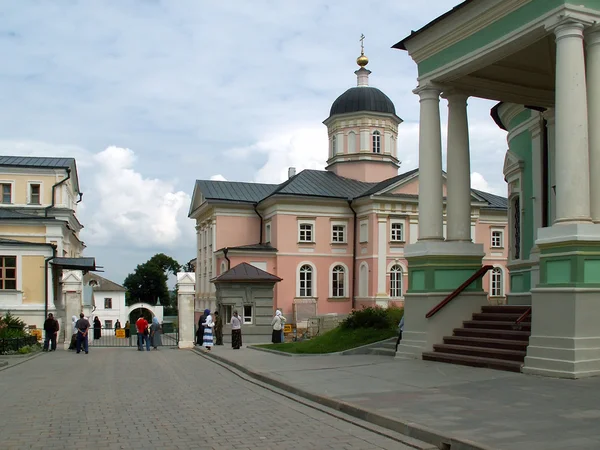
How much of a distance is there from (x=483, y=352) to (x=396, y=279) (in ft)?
112

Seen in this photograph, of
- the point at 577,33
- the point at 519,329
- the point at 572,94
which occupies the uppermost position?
the point at 577,33

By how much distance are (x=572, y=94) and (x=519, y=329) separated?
15.8ft

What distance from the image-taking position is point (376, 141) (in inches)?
2132

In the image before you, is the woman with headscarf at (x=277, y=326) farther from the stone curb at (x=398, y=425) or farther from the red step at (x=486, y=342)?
the stone curb at (x=398, y=425)

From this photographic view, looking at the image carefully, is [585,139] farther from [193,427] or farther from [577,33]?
[193,427]

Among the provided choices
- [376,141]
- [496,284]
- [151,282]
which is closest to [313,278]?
[376,141]

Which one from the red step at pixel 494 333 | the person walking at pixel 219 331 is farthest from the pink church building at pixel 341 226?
the red step at pixel 494 333

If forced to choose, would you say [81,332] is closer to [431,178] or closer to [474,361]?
[431,178]

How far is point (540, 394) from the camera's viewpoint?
406 inches

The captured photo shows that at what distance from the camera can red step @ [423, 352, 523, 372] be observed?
13.0 meters

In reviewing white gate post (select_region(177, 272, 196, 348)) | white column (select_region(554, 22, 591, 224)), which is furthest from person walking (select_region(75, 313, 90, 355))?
white column (select_region(554, 22, 591, 224))

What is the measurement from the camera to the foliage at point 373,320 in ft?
70.4

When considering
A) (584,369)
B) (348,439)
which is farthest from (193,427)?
(584,369)

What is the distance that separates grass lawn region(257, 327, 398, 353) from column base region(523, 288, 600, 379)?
752 centimetres
